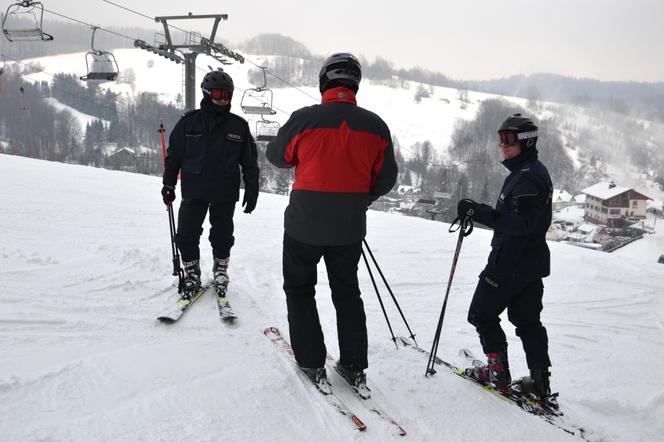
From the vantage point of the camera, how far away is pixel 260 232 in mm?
7707

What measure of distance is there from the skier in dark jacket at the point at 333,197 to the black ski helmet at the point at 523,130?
815 mm

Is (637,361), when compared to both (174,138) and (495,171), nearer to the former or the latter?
(174,138)

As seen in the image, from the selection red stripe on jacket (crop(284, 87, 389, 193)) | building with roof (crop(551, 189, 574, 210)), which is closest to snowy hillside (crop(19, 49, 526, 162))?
building with roof (crop(551, 189, 574, 210))

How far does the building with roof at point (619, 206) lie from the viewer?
51.8 m

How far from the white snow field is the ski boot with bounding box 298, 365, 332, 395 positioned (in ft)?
0.20

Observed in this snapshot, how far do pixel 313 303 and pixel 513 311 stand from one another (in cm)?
134

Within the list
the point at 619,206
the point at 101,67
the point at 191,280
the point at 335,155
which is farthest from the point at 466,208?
the point at 619,206

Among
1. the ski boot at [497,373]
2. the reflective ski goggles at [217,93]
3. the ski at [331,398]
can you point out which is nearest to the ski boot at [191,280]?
the ski at [331,398]

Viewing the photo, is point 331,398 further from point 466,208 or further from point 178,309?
point 178,309

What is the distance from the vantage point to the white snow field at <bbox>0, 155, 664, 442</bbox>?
1970mm

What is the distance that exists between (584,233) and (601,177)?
51.4 meters

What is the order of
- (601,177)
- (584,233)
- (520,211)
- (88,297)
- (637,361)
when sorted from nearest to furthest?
(520,211)
(88,297)
(637,361)
(584,233)
(601,177)

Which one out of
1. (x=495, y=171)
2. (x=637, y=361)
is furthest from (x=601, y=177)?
(x=637, y=361)

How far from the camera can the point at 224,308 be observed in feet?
10.8
